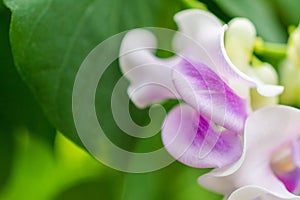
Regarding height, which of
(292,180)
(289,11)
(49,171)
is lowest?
(49,171)

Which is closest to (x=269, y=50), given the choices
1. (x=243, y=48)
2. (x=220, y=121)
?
(x=243, y=48)

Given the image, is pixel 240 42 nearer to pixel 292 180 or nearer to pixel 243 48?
pixel 243 48

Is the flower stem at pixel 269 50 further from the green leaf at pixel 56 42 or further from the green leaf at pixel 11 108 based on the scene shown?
the green leaf at pixel 11 108

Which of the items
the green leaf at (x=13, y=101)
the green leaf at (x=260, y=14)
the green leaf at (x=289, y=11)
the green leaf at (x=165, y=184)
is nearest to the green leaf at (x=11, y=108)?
the green leaf at (x=13, y=101)

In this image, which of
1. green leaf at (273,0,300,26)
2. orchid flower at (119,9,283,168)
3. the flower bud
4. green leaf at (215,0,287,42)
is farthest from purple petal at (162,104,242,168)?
green leaf at (273,0,300,26)

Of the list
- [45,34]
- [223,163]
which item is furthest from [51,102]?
[223,163]

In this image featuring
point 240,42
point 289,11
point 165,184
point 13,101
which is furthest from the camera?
point 289,11

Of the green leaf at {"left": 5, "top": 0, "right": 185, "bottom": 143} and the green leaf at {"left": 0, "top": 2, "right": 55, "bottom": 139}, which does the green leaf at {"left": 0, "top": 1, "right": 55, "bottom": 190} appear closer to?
the green leaf at {"left": 0, "top": 2, "right": 55, "bottom": 139}
